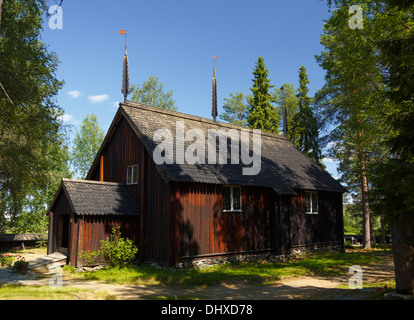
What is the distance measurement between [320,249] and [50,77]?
20.0m

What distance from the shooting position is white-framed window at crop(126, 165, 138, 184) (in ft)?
57.9

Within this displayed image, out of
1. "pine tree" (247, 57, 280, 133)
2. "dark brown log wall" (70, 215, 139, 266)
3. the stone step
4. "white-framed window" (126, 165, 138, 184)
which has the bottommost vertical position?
the stone step

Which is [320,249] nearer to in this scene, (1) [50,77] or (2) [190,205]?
(2) [190,205]

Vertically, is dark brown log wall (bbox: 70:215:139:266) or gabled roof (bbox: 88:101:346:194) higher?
gabled roof (bbox: 88:101:346:194)

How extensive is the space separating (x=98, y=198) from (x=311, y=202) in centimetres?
1344

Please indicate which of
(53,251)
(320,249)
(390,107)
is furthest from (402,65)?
(53,251)

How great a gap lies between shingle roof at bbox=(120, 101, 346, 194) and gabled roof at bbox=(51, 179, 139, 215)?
3.14m

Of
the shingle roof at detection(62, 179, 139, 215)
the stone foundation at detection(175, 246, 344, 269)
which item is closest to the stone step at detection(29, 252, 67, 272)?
the shingle roof at detection(62, 179, 139, 215)

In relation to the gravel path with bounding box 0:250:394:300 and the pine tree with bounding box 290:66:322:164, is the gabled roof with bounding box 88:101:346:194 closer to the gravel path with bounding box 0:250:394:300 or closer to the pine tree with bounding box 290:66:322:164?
the gravel path with bounding box 0:250:394:300

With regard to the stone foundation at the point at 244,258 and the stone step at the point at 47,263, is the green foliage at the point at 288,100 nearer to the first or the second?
the stone foundation at the point at 244,258

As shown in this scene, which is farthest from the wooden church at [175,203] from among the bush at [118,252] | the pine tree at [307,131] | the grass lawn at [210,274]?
the pine tree at [307,131]

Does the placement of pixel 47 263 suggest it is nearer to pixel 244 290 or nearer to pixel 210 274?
pixel 210 274

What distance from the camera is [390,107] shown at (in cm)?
1591

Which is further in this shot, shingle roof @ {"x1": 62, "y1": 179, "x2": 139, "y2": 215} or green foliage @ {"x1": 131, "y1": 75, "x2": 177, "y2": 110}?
green foliage @ {"x1": 131, "y1": 75, "x2": 177, "y2": 110}
